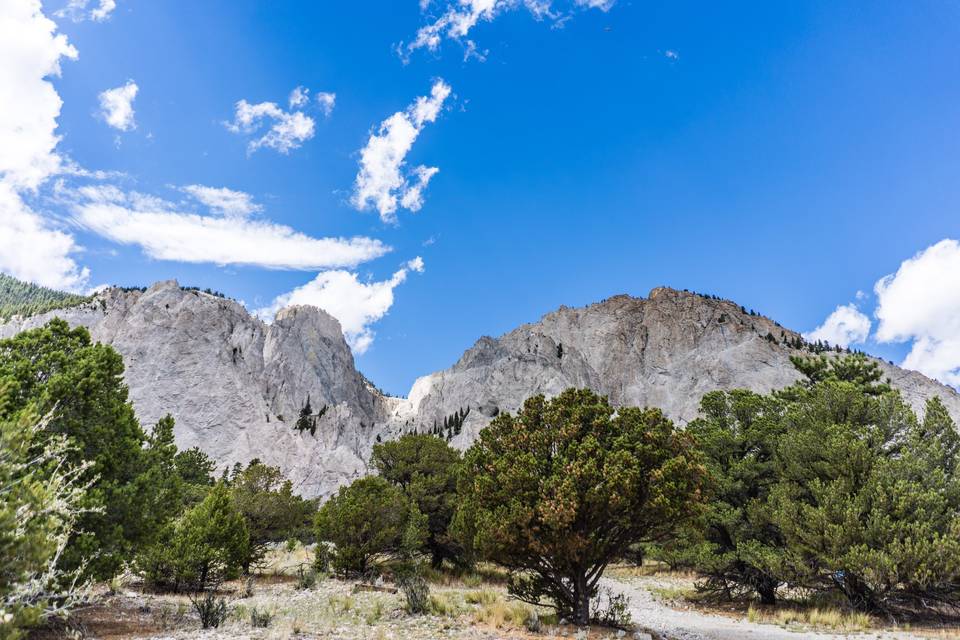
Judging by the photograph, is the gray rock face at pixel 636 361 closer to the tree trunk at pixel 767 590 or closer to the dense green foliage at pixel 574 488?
the tree trunk at pixel 767 590

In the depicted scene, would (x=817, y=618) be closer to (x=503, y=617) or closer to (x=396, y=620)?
(x=503, y=617)

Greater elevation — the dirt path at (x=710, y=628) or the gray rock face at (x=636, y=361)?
the gray rock face at (x=636, y=361)

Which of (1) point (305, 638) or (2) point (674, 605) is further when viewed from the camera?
(2) point (674, 605)

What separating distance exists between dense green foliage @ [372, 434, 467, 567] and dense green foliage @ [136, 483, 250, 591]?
10791 mm

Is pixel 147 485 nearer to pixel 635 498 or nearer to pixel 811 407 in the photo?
pixel 635 498

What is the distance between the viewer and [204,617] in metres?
13.5

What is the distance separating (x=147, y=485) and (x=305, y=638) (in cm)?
691

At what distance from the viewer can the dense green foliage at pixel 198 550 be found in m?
22.0

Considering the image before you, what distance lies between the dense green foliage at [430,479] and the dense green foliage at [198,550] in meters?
10.8

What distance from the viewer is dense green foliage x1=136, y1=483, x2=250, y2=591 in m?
22.0

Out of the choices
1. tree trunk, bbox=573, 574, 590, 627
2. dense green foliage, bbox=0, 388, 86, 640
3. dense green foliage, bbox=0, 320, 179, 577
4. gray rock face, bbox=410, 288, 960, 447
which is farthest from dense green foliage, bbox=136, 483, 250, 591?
gray rock face, bbox=410, 288, 960, 447

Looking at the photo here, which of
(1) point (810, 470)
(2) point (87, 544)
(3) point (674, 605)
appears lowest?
(3) point (674, 605)

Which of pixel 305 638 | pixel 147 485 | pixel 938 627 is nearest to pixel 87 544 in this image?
pixel 147 485

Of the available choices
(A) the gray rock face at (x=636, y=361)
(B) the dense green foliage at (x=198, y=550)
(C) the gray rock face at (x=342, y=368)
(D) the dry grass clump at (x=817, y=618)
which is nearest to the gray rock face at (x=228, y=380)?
(C) the gray rock face at (x=342, y=368)
